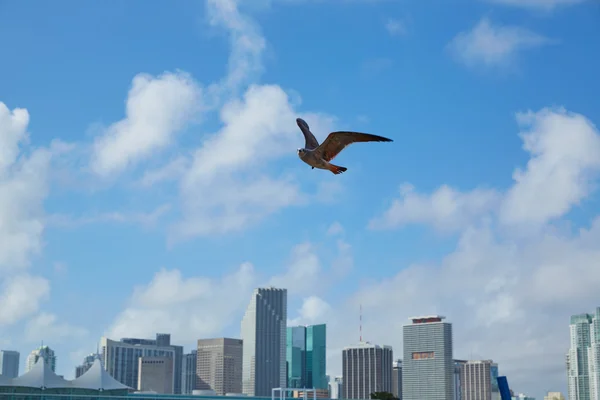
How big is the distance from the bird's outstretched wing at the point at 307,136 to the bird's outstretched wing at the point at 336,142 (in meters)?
0.77

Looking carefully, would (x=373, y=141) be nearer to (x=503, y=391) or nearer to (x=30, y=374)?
(x=503, y=391)

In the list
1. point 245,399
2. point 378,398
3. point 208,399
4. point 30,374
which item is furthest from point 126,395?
point 378,398

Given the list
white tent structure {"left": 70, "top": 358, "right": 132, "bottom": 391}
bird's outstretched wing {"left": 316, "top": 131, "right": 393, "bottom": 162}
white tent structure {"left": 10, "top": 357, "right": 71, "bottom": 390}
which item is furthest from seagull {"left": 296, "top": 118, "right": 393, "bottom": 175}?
white tent structure {"left": 70, "top": 358, "right": 132, "bottom": 391}

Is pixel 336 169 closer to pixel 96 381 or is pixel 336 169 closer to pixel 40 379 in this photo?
pixel 40 379

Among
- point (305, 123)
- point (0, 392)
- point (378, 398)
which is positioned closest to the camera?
point (305, 123)

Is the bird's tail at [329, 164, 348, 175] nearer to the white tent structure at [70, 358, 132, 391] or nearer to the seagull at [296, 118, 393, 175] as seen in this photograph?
the seagull at [296, 118, 393, 175]

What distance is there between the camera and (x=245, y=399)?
152125mm

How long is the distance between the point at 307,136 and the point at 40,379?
9105 cm

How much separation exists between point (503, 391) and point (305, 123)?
11.6m

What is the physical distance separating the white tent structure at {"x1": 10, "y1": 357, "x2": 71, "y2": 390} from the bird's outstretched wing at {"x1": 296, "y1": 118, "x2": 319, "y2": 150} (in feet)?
288

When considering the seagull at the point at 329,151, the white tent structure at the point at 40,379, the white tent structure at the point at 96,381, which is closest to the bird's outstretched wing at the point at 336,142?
the seagull at the point at 329,151

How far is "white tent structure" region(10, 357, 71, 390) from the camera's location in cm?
10569

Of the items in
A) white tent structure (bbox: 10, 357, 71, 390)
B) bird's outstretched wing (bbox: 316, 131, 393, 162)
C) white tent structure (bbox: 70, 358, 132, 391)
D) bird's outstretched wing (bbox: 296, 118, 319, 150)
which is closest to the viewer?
bird's outstretched wing (bbox: 316, 131, 393, 162)

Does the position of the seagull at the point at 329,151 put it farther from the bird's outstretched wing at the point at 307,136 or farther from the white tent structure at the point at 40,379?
the white tent structure at the point at 40,379
